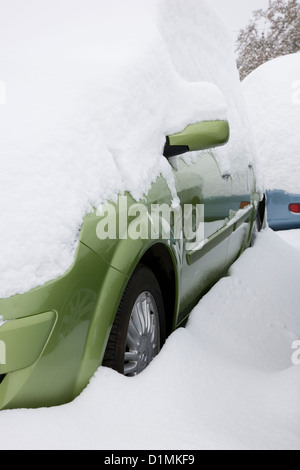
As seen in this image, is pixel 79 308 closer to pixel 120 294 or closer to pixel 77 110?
pixel 120 294

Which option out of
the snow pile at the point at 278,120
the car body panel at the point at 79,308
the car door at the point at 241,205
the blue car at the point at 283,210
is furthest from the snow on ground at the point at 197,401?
the snow pile at the point at 278,120

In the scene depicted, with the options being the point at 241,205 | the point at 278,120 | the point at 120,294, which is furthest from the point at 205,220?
the point at 278,120

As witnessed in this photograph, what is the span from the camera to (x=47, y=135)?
1.76 m

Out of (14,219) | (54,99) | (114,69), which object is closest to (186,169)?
(114,69)

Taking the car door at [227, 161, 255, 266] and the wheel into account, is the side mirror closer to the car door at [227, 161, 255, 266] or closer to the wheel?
the wheel

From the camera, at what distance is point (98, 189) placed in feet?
5.80

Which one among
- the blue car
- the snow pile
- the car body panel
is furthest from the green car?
the snow pile

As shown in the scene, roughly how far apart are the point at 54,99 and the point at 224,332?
158 centimetres

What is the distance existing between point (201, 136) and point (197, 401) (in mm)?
1140

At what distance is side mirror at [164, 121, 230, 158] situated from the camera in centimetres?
227

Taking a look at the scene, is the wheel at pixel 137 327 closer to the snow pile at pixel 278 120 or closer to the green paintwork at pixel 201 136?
the green paintwork at pixel 201 136

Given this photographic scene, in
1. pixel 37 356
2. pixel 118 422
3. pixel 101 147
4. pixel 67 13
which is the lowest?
pixel 118 422

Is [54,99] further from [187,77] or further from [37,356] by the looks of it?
[187,77]

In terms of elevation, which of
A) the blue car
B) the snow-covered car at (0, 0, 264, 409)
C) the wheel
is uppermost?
the snow-covered car at (0, 0, 264, 409)
